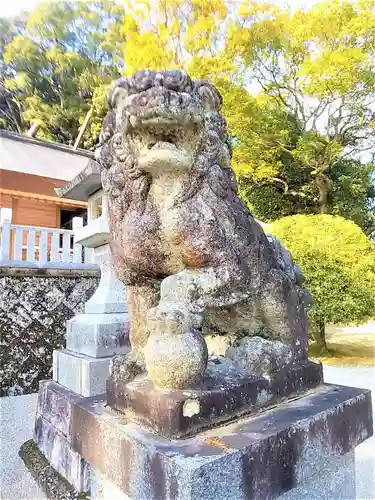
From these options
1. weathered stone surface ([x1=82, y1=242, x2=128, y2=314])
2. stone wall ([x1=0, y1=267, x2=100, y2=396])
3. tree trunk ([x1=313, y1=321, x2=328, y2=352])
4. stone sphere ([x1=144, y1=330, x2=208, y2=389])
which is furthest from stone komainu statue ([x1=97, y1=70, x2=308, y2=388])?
tree trunk ([x1=313, y1=321, x2=328, y2=352])

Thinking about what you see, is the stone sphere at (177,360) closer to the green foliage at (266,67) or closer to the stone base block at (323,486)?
the stone base block at (323,486)

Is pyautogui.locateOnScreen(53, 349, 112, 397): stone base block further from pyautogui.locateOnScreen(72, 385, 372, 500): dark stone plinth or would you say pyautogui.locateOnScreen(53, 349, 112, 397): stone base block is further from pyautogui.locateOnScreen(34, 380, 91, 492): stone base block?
pyautogui.locateOnScreen(72, 385, 372, 500): dark stone plinth

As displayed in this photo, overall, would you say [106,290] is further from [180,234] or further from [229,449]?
[229,449]

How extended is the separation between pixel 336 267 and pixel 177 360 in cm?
511

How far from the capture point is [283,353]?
51.9 inches

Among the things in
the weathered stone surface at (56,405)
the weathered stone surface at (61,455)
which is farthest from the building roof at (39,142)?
the weathered stone surface at (61,455)

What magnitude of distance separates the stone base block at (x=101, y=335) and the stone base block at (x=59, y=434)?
242mm

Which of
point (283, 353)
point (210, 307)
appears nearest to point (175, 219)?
point (210, 307)

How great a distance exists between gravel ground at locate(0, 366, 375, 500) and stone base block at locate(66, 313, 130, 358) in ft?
2.14

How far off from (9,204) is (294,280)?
293 inches

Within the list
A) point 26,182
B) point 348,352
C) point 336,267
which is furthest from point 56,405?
point 26,182

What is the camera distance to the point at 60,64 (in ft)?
41.9

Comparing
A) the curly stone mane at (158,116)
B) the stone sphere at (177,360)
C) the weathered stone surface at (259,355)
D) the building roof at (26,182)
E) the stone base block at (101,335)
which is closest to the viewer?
the stone sphere at (177,360)

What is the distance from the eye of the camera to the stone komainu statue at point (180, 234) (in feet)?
3.56
